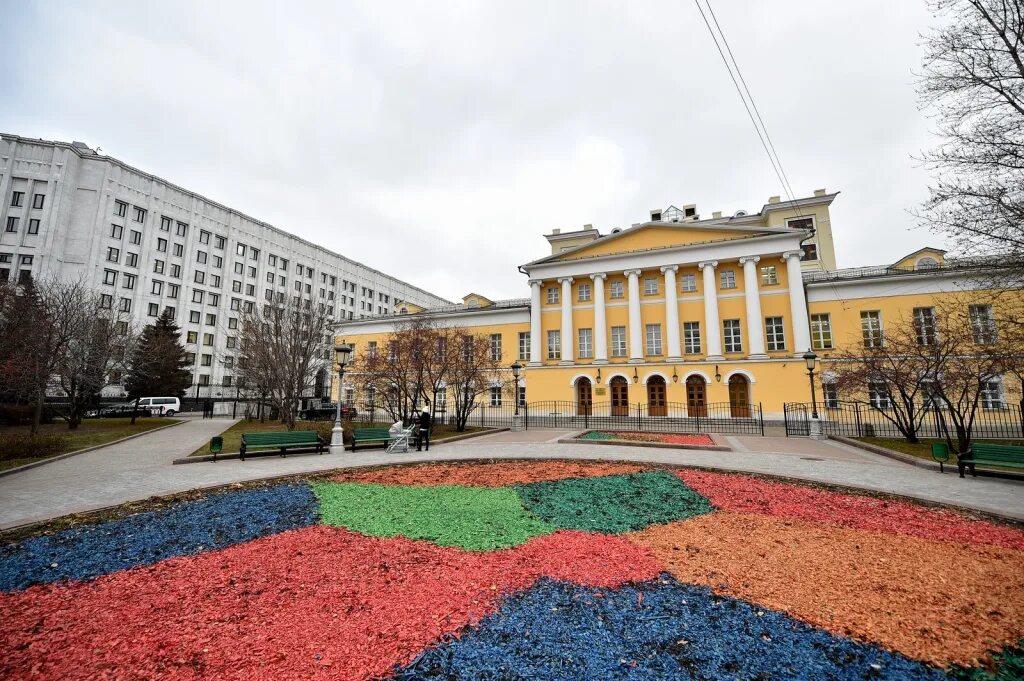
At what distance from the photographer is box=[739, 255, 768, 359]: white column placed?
27703mm

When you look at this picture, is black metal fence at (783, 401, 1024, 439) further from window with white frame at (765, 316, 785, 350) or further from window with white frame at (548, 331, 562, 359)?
window with white frame at (548, 331, 562, 359)

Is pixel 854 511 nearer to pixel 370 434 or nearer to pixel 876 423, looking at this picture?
pixel 370 434

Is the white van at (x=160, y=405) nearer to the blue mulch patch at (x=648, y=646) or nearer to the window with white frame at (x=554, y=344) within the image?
the window with white frame at (x=554, y=344)

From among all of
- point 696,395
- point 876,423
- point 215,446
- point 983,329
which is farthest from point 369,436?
point 876,423

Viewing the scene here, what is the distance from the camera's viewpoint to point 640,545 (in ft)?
18.6

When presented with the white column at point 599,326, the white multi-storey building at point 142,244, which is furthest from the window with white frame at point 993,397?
the white multi-storey building at point 142,244

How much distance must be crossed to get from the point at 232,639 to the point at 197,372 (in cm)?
5849

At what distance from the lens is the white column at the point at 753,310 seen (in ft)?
90.9

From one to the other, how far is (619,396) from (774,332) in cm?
1119

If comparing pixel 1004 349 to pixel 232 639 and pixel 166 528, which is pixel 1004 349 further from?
pixel 166 528

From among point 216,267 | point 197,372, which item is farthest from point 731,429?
point 216,267

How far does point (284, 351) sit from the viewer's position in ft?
79.2

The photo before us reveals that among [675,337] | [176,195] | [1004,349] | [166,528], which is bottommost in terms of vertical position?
[166,528]

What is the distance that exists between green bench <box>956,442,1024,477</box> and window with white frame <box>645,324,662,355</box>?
20.9 m
